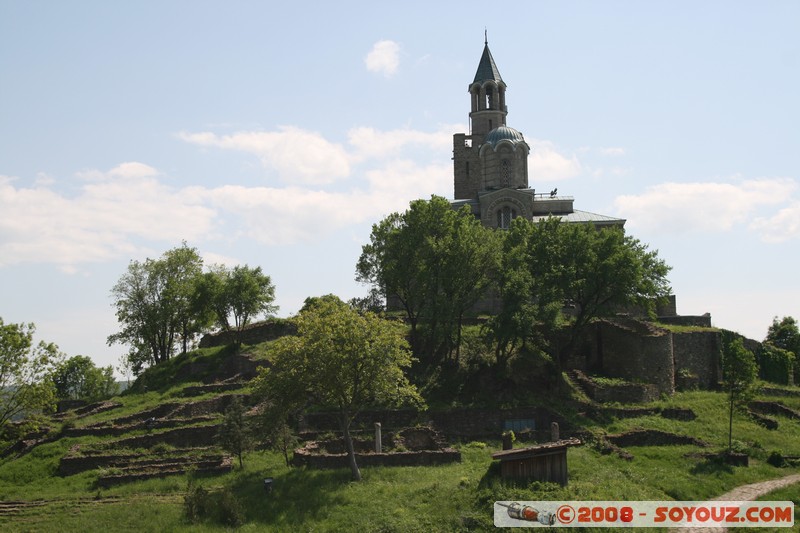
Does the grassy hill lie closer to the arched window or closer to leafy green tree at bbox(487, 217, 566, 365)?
leafy green tree at bbox(487, 217, 566, 365)

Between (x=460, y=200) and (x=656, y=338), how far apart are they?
29.7m

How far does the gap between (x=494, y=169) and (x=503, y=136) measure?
3.20 metres

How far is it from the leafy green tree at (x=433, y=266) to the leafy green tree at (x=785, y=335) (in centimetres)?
2512

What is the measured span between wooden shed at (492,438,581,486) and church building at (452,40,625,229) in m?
31.4

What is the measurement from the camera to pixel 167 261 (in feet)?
210

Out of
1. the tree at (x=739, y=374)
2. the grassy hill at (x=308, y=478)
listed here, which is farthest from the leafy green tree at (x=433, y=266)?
the tree at (x=739, y=374)

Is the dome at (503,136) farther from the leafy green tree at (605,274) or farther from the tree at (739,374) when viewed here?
the tree at (739,374)

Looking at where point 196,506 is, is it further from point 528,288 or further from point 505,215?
point 505,215

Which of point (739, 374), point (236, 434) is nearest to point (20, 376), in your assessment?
point (236, 434)

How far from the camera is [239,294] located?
59.3 metres

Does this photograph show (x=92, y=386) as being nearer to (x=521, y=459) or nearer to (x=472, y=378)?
(x=472, y=378)

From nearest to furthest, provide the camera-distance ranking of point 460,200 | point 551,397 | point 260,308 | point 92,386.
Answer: point 551,397 < point 260,308 < point 460,200 < point 92,386

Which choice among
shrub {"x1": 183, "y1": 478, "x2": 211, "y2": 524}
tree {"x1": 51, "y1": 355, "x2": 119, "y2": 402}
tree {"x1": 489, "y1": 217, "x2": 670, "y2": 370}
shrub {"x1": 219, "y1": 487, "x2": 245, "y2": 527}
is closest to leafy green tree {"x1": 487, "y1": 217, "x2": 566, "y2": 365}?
tree {"x1": 489, "y1": 217, "x2": 670, "y2": 370}

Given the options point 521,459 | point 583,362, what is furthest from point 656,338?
point 521,459
